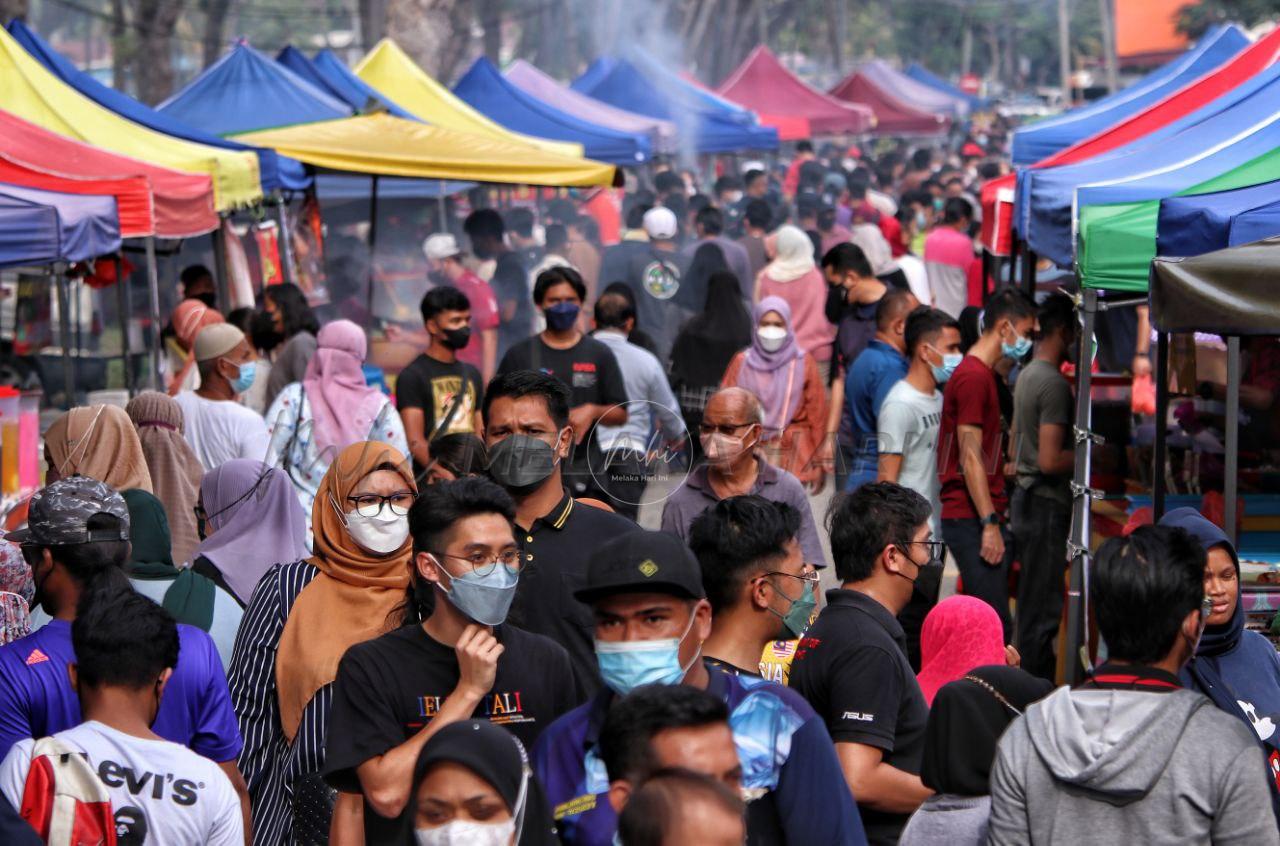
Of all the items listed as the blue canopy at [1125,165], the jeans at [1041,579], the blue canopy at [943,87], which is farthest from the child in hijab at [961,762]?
the blue canopy at [943,87]

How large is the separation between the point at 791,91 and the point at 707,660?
1198 inches

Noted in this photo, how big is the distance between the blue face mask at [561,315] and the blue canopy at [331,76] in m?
8.42

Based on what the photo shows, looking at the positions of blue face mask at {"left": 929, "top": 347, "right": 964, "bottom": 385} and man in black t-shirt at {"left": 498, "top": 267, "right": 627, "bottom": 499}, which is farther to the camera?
blue face mask at {"left": 929, "top": 347, "right": 964, "bottom": 385}

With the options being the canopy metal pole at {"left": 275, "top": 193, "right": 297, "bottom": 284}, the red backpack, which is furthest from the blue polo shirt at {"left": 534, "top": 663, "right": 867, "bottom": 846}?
the canopy metal pole at {"left": 275, "top": 193, "right": 297, "bottom": 284}

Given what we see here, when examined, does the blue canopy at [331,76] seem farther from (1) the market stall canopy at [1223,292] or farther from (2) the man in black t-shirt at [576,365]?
(1) the market stall canopy at [1223,292]

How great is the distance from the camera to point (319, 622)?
424cm

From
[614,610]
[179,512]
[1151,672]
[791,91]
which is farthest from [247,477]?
[791,91]

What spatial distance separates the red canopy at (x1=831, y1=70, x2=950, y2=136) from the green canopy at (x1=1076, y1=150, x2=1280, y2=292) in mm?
32280

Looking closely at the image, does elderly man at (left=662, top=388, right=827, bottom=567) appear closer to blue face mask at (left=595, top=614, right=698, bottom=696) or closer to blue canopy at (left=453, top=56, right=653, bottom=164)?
blue face mask at (left=595, top=614, right=698, bottom=696)

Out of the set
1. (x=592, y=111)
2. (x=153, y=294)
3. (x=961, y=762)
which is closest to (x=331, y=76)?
(x=592, y=111)

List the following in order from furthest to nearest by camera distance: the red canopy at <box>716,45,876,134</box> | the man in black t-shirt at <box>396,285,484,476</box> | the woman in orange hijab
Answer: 1. the red canopy at <box>716,45,876,134</box>
2. the man in black t-shirt at <box>396,285,484,476</box>
3. the woman in orange hijab

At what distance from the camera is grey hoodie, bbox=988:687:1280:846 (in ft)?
10.1

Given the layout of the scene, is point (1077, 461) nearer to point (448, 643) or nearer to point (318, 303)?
point (448, 643)

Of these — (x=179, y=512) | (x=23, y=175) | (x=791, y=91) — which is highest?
(x=791, y=91)
